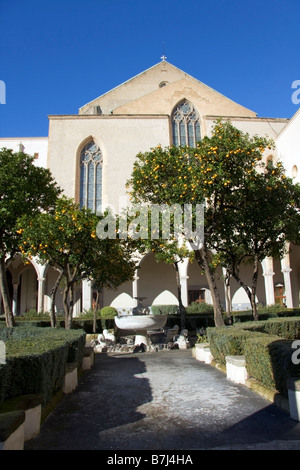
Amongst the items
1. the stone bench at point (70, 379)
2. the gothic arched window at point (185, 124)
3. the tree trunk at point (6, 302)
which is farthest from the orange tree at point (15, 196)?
the gothic arched window at point (185, 124)

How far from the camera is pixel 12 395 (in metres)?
3.86

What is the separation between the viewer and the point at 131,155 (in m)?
26.6

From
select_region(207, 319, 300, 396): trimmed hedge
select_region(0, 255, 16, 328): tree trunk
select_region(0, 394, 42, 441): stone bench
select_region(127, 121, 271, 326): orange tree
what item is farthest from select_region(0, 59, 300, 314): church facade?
select_region(0, 394, 42, 441): stone bench

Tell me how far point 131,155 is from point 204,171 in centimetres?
1783

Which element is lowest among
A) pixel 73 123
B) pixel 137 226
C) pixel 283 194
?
pixel 137 226

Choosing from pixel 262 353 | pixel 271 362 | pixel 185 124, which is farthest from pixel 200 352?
pixel 185 124

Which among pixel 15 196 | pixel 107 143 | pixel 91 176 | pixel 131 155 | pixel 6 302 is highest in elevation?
pixel 107 143

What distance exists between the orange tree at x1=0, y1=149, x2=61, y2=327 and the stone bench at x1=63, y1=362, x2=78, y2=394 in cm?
522

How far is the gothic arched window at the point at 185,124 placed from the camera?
91.6ft

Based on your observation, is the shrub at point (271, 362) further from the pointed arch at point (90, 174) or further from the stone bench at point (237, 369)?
the pointed arch at point (90, 174)

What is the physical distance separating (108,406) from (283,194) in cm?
946

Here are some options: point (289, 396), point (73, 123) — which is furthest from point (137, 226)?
point (73, 123)

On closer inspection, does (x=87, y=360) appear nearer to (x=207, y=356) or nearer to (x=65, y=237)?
(x=207, y=356)
